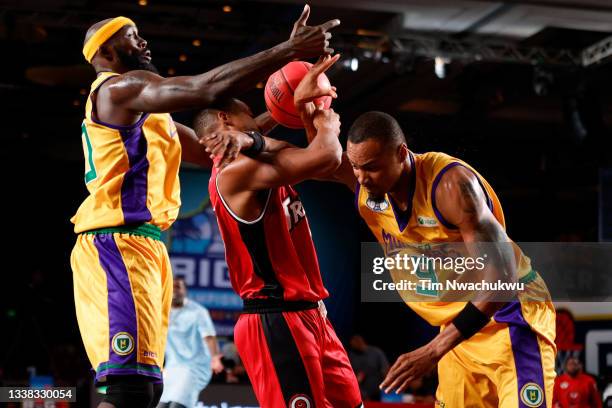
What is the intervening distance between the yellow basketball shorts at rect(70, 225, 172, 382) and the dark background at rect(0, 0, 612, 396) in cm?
562

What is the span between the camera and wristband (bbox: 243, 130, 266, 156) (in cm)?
361

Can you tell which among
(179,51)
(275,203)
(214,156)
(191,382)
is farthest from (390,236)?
(179,51)

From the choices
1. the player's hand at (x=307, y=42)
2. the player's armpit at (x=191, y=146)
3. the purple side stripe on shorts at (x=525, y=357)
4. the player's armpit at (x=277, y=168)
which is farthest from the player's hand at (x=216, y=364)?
the player's hand at (x=307, y=42)

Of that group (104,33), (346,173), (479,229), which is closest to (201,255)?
(346,173)

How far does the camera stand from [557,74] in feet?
39.1

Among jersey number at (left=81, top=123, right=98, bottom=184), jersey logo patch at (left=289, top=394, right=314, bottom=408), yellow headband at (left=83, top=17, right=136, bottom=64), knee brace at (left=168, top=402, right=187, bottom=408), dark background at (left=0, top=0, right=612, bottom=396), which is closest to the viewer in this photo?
jersey logo patch at (left=289, top=394, right=314, bottom=408)

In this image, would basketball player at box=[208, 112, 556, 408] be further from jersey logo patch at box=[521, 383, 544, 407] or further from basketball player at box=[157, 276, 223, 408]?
basketball player at box=[157, 276, 223, 408]

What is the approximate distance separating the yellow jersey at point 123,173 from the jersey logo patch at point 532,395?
68.2 inches

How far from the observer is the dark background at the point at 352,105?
1013cm

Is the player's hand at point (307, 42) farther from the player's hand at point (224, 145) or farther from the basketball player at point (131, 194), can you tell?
the player's hand at point (224, 145)

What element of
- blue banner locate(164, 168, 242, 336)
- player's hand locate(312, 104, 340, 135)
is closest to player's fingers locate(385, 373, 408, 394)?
player's hand locate(312, 104, 340, 135)

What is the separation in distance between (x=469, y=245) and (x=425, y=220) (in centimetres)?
29

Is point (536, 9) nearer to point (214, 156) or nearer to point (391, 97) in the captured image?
point (391, 97)

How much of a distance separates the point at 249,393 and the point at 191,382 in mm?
739
